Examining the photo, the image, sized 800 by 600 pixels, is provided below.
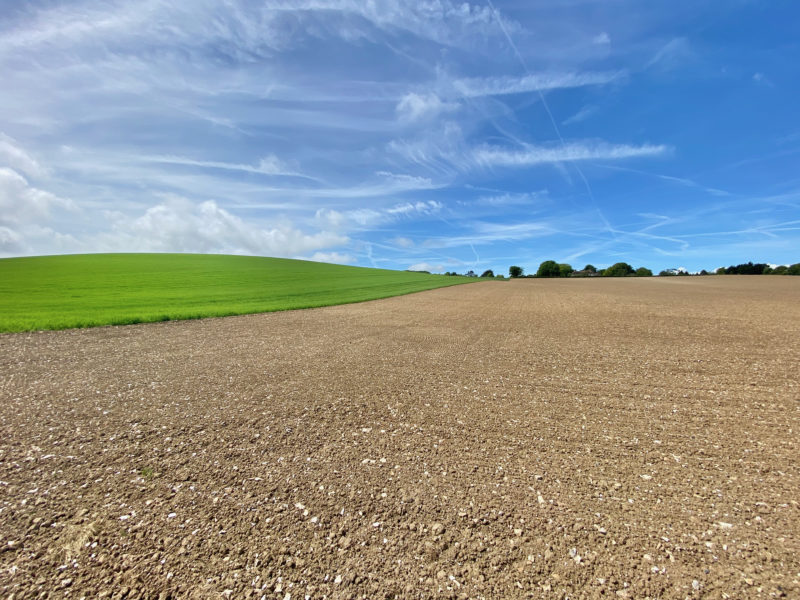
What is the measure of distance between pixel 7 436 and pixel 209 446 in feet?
11.9

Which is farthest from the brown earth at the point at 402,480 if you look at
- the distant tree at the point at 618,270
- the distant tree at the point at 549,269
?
the distant tree at the point at 618,270

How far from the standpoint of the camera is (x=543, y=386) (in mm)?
7477

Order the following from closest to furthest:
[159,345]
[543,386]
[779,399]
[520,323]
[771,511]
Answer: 1. [771,511]
2. [779,399]
3. [543,386]
4. [159,345]
5. [520,323]

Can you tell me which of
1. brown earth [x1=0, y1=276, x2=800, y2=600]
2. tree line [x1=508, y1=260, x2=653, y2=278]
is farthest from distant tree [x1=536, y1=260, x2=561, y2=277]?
brown earth [x1=0, y1=276, x2=800, y2=600]

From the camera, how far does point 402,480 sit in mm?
4227

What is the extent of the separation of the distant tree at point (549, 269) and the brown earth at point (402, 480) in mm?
146040

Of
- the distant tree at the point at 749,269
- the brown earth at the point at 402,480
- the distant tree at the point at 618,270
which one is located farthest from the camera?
the distant tree at the point at 618,270

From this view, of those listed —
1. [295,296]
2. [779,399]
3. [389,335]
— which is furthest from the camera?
[295,296]

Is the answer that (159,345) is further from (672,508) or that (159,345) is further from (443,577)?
(672,508)

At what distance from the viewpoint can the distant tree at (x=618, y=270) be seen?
137250 millimetres

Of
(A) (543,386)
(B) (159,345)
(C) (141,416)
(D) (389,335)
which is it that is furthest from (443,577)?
(B) (159,345)

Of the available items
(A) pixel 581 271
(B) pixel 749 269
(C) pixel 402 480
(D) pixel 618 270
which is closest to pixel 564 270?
(A) pixel 581 271

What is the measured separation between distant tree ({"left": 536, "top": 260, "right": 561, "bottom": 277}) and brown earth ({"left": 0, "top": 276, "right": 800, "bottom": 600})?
146m

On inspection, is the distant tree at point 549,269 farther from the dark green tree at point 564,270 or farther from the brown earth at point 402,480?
the brown earth at point 402,480
